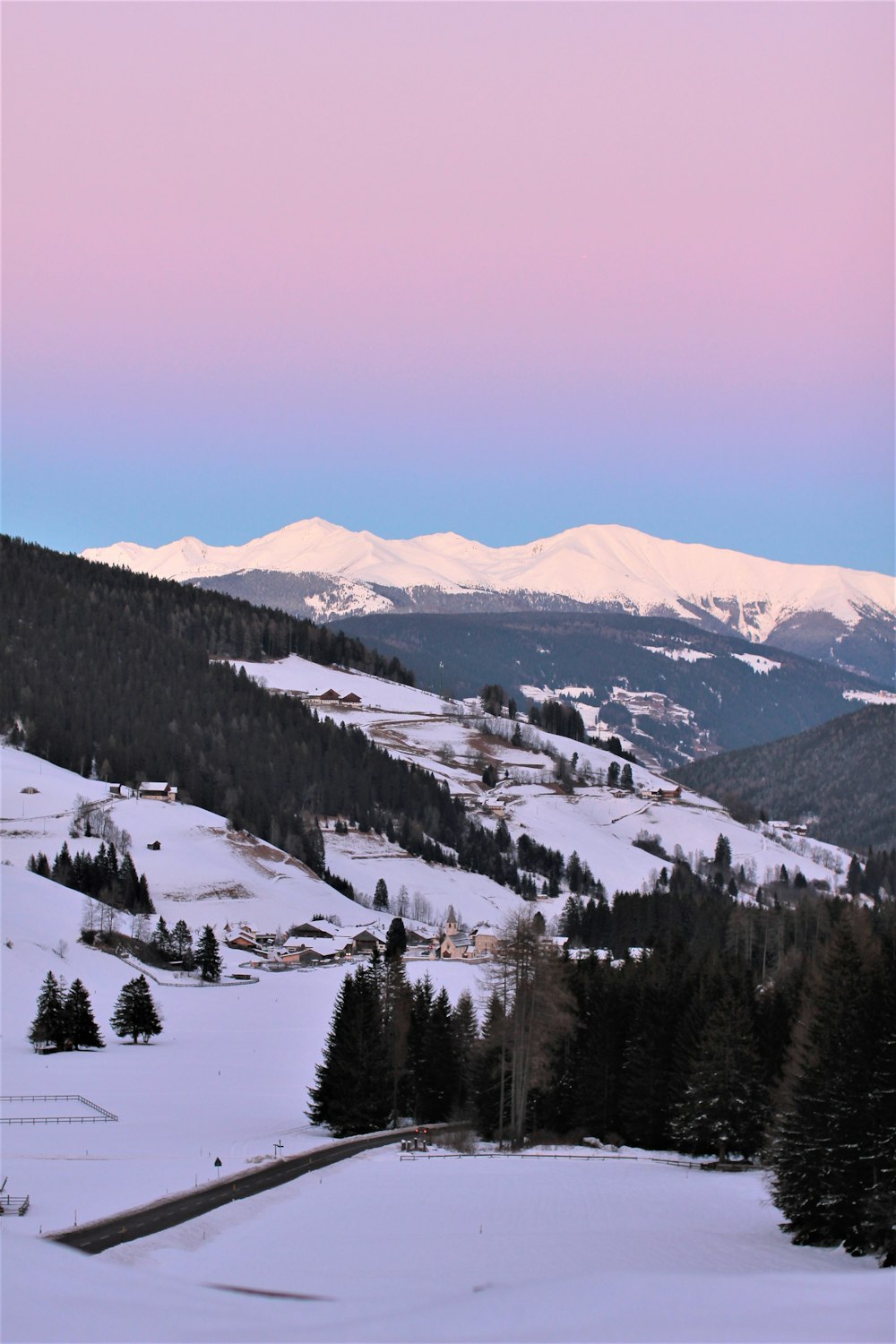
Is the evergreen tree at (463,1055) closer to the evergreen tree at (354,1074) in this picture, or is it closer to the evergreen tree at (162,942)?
the evergreen tree at (354,1074)

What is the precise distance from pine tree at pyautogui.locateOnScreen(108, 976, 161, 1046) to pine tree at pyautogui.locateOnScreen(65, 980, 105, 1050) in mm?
2580

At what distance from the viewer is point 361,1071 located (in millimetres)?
57781

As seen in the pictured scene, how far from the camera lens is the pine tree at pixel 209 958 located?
113188mm

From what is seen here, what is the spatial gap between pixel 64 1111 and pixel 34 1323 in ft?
147

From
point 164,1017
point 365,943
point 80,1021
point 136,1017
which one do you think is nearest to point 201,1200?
point 80,1021

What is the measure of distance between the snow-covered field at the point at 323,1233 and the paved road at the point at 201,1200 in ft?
2.86

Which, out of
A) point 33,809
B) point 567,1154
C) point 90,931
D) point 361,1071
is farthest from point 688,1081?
point 33,809

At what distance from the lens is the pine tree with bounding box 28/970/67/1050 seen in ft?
257

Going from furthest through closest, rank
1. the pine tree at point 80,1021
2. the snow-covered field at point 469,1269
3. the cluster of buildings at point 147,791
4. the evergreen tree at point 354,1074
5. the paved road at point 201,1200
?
the cluster of buildings at point 147,791 → the pine tree at point 80,1021 → the evergreen tree at point 354,1074 → the paved road at point 201,1200 → the snow-covered field at point 469,1269

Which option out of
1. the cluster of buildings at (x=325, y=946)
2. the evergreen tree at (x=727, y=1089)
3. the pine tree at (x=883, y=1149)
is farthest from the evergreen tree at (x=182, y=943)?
the pine tree at (x=883, y=1149)

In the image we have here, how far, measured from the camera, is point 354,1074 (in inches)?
2270

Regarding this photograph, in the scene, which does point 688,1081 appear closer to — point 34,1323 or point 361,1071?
point 361,1071

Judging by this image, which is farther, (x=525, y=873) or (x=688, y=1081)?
(x=525, y=873)

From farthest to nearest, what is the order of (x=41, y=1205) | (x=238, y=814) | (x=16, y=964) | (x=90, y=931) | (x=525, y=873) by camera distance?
1. (x=525, y=873)
2. (x=238, y=814)
3. (x=90, y=931)
4. (x=16, y=964)
5. (x=41, y=1205)
